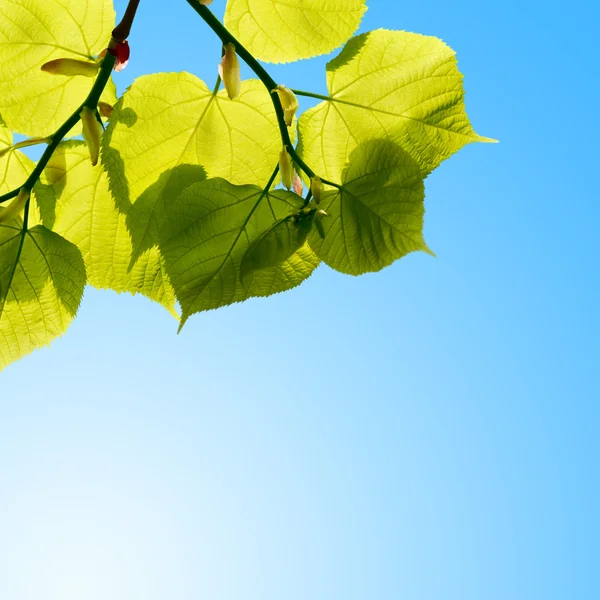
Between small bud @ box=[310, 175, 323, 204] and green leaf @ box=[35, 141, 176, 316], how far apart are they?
0.39ft

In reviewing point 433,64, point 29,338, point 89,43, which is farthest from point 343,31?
point 29,338

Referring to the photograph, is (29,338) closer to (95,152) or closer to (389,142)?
(95,152)

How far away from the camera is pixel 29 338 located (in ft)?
1.39

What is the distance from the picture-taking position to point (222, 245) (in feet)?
1.28

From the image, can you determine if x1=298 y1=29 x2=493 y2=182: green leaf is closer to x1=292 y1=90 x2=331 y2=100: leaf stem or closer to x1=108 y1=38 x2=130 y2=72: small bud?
x1=292 y1=90 x2=331 y2=100: leaf stem

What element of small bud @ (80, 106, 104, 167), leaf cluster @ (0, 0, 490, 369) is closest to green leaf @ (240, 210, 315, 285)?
leaf cluster @ (0, 0, 490, 369)

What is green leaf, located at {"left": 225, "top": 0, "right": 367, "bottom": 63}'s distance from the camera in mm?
398

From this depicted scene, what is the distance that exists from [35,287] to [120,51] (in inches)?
6.1

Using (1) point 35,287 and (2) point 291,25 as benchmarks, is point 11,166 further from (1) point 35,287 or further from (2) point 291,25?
(2) point 291,25

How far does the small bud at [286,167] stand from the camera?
15.2 inches

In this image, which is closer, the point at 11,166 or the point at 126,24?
the point at 126,24

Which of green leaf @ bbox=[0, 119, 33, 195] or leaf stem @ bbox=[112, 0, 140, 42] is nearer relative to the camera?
leaf stem @ bbox=[112, 0, 140, 42]

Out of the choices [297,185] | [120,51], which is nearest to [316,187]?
[297,185]

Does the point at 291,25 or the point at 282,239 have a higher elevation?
the point at 291,25
